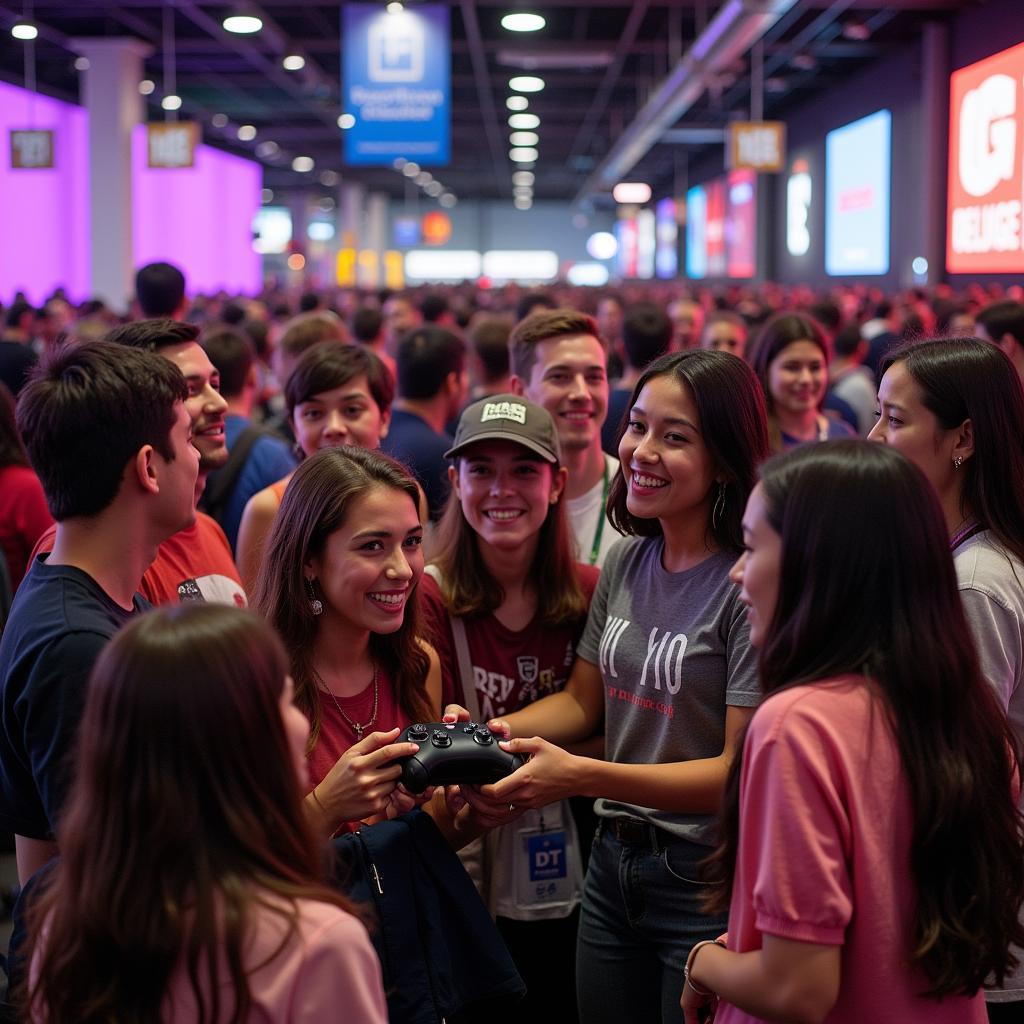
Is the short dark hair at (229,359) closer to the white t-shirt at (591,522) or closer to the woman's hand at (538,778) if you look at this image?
the white t-shirt at (591,522)

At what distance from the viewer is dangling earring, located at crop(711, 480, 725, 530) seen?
7.99 feet

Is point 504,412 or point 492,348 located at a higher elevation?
point 492,348

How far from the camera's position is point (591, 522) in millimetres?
3607

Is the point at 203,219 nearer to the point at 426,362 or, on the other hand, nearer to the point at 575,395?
the point at 426,362

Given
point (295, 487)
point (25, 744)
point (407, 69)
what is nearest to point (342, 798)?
point (25, 744)

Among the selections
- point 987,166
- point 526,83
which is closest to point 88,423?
point 987,166

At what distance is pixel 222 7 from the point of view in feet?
48.5

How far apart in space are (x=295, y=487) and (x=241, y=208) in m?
29.0

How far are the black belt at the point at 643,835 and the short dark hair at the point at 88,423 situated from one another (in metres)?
1.08

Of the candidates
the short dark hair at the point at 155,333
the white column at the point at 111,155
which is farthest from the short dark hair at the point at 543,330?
the white column at the point at 111,155

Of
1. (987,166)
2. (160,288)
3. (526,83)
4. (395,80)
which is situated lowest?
(160,288)

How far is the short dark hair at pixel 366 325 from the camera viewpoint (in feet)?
26.0

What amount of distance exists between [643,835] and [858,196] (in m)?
17.0

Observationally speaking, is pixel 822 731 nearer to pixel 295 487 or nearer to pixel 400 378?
pixel 295 487
